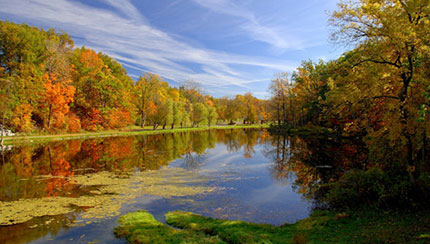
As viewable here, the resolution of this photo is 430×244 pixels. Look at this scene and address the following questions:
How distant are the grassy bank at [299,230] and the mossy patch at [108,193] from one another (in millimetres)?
2471

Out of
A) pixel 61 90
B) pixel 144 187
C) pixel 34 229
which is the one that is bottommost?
pixel 34 229

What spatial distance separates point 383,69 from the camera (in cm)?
977

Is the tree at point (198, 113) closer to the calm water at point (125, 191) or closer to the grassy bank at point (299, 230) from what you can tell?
the calm water at point (125, 191)

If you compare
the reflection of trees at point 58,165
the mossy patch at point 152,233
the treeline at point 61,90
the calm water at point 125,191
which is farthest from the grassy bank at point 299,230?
the treeline at point 61,90

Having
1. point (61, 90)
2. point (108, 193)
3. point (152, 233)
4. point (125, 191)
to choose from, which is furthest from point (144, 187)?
point (61, 90)

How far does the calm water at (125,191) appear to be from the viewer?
907 centimetres

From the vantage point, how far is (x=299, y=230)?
7.84 metres

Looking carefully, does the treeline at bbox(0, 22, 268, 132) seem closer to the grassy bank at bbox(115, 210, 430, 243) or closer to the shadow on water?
the shadow on water

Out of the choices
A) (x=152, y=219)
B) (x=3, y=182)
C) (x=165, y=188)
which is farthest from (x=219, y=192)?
(x=3, y=182)

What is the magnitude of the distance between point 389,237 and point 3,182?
1925 cm

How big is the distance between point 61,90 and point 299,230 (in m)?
47.8

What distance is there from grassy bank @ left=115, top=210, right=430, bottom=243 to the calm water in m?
1.05

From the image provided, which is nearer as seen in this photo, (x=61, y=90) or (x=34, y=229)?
(x=34, y=229)

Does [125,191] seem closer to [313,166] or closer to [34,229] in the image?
[34,229]
